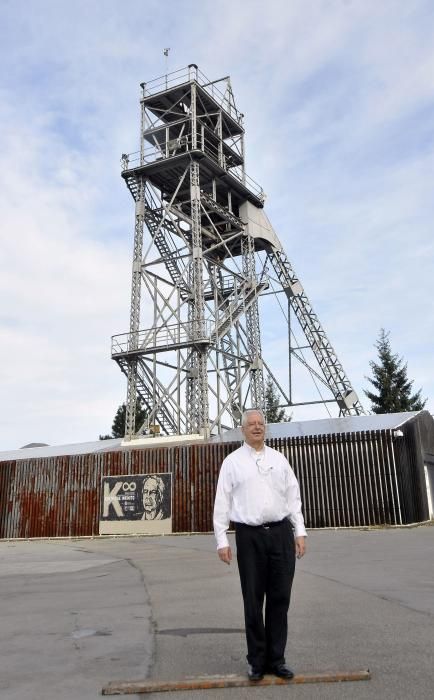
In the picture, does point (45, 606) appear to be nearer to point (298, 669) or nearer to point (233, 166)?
point (298, 669)

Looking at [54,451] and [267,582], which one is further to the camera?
[54,451]

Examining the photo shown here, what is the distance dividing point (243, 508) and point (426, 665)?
160cm

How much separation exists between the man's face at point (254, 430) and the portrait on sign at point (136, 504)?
16760 millimetres

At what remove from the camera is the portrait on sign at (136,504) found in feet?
67.6

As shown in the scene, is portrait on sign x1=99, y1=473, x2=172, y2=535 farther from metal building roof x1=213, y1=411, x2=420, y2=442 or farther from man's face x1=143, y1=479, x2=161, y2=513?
metal building roof x1=213, y1=411, x2=420, y2=442

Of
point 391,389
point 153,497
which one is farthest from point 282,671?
point 391,389

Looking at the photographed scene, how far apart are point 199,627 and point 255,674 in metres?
1.72

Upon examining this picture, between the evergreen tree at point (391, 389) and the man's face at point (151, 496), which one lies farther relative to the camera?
the evergreen tree at point (391, 389)

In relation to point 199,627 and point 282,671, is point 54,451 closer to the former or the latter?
point 199,627

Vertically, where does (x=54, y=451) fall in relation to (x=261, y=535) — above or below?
above

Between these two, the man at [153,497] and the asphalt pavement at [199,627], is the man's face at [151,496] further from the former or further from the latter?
the asphalt pavement at [199,627]

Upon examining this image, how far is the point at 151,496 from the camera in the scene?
2089cm

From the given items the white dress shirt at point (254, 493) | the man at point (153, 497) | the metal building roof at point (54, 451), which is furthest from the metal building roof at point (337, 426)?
the white dress shirt at point (254, 493)

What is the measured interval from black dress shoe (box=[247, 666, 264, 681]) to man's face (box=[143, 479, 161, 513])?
1716cm
